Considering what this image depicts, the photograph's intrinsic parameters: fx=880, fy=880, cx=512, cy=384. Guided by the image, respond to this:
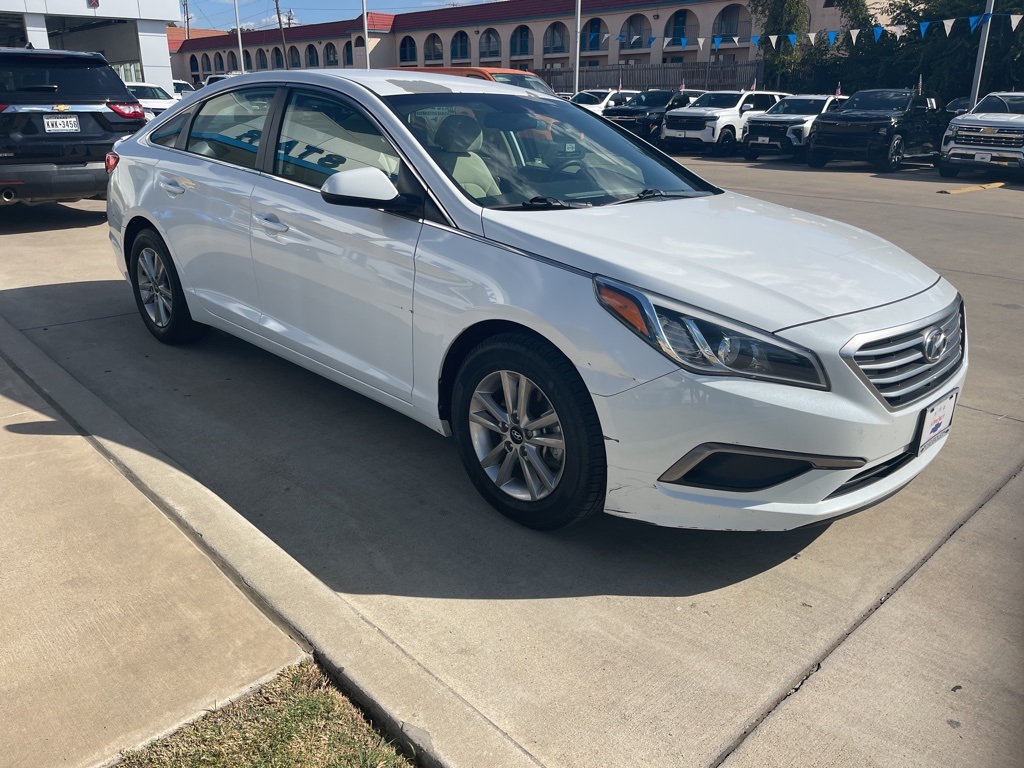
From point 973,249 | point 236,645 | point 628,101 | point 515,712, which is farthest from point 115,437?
point 628,101

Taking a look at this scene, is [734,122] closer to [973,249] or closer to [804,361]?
[973,249]

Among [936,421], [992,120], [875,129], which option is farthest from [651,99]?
[936,421]

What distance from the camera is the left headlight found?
107 inches

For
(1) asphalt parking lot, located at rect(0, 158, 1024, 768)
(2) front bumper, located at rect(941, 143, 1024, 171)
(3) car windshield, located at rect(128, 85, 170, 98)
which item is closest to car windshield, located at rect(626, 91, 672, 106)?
(2) front bumper, located at rect(941, 143, 1024, 171)

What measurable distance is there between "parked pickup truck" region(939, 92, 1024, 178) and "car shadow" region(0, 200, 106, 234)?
1509cm

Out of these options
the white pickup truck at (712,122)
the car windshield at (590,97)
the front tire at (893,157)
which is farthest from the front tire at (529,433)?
the car windshield at (590,97)

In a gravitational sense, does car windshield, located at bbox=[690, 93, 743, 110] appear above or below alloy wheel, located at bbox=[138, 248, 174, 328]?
above

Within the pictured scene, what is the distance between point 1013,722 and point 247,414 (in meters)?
3.47

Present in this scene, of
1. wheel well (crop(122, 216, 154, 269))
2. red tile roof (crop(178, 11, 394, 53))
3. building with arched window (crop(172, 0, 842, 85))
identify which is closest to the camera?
wheel well (crop(122, 216, 154, 269))

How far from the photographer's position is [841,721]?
2.42 metres

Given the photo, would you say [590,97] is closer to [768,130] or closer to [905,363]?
[768,130]

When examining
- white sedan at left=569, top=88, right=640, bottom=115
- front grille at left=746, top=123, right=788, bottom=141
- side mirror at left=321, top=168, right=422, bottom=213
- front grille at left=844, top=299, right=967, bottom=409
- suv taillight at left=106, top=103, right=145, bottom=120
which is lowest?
front grille at left=746, top=123, right=788, bottom=141

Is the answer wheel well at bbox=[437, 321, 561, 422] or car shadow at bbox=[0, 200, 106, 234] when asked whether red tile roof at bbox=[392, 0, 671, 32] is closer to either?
car shadow at bbox=[0, 200, 106, 234]

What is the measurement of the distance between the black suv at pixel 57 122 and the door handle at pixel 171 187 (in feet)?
15.1
